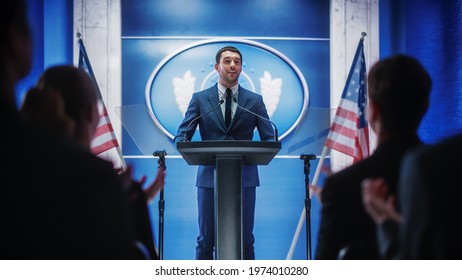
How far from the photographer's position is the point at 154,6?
2309mm

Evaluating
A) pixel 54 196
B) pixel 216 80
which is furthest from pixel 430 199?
pixel 216 80

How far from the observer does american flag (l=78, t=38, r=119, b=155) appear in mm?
1863

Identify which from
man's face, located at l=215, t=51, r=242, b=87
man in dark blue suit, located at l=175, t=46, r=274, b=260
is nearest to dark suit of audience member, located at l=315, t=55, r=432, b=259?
man in dark blue suit, located at l=175, t=46, r=274, b=260

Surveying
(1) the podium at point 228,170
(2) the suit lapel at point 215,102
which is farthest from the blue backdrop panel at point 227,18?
(1) the podium at point 228,170

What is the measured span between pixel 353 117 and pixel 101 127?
91 cm

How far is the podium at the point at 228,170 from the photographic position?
1.83 m

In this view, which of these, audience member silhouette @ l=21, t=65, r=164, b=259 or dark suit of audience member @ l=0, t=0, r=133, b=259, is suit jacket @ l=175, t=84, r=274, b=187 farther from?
dark suit of audience member @ l=0, t=0, r=133, b=259

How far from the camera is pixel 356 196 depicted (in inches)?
57.8

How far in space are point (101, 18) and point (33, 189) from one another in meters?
0.99

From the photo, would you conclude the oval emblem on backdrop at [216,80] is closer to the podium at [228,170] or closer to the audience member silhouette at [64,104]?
the podium at [228,170]

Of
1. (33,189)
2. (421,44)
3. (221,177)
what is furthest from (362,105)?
(33,189)

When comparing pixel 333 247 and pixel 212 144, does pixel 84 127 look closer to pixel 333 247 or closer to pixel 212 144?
pixel 212 144

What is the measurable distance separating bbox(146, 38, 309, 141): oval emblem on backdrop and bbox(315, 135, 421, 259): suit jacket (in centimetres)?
114

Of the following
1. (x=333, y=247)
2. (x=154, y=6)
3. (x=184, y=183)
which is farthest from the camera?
(x=184, y=183)
